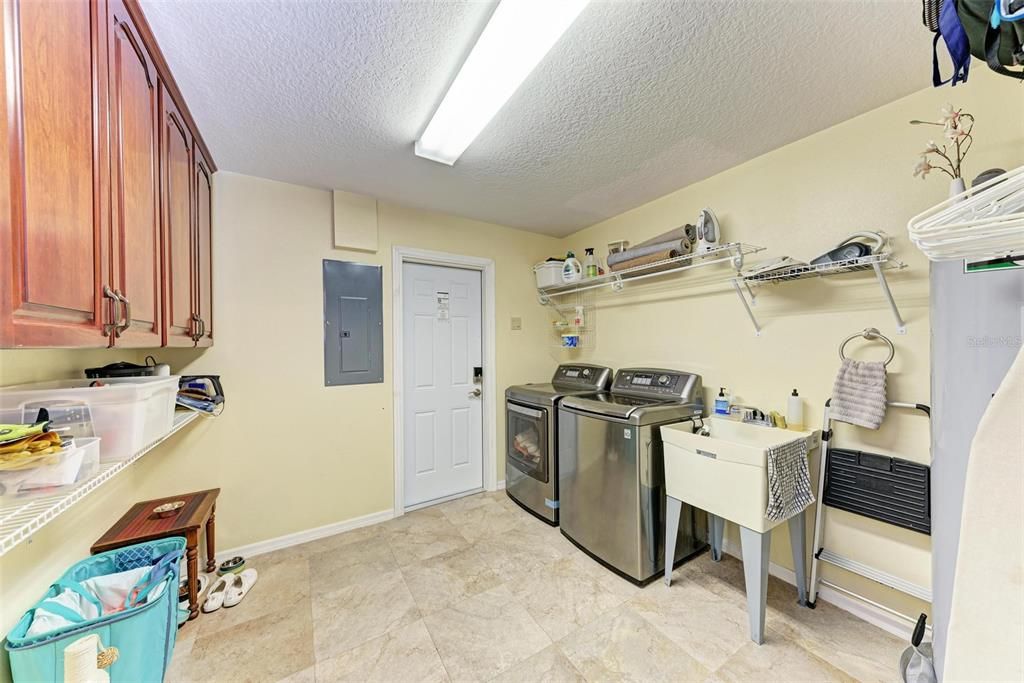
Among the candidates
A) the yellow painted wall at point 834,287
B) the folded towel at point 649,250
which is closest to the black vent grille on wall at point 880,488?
the yellow painted wall at point 834,287

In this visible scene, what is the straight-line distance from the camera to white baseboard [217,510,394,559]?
2250 millimetres

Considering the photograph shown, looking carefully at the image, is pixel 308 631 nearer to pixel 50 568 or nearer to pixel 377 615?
pixel 377 615

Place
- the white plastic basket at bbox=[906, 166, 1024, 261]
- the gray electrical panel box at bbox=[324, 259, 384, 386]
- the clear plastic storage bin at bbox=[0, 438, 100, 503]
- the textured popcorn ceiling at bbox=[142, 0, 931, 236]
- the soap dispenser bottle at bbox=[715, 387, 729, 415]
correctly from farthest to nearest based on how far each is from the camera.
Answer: the gray electrical panel box at bbox=[324, 259, 384, 386]
the soap dispenser bottle at bbox=[715, 387, 729, 415]
the textured popcorn ceiling at bbox=[142, 0, 931, 236]
the clear plastic storage bin at bbox=[0, 438, 100, 503]
the white plastic basket at bbox=[906, 166, 1024, 261]

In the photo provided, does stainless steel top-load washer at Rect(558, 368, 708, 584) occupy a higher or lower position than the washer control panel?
lower

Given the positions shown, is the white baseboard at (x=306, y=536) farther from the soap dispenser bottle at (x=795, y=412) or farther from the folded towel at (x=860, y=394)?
the folded towel at (x=860, y=394)

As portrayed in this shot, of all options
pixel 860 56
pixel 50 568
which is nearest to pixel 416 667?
pixel 50 568

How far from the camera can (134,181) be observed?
111cm

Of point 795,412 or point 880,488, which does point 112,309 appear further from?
point 880,488

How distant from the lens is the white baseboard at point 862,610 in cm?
159

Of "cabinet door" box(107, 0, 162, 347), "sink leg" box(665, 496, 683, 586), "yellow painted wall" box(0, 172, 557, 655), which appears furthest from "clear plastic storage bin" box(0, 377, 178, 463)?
"sink leg" box(665, 496, 683, 586)

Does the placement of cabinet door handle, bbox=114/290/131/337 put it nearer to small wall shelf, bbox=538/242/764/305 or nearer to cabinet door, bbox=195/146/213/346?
cabinet door, bbox=195/146/213/346

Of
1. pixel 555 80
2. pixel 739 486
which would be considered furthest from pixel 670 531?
pixel 555 80

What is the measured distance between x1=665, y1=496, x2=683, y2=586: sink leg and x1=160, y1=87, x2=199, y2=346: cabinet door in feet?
7.86

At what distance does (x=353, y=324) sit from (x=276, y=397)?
2.21ft
